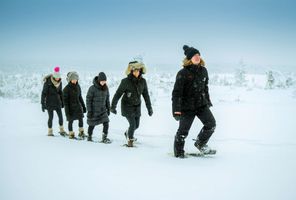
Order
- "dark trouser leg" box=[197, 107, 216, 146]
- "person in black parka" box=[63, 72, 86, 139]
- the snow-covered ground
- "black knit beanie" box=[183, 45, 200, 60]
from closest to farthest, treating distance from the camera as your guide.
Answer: the snow-covered ground → "black knit beanie" box=[183, 45, 200, 60] → "dark trouser leg" box=[197, 107, 216, 146] → "person in black parka" box=[63, 72, 86, 139]

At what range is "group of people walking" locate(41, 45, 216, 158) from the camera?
548 cm

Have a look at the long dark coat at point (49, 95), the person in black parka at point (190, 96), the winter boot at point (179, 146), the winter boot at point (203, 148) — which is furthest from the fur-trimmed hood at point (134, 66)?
the long dark coat at point (49, 95)

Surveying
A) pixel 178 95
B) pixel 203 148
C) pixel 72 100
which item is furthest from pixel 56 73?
pixel 203 148

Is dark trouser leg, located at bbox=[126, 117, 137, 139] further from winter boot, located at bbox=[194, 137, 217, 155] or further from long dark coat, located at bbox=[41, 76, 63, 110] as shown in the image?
long dark coat, located at bbox=[41, 76, 63, 110]

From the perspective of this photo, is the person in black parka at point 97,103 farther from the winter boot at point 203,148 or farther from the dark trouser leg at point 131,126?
the winter boot at point 203,148

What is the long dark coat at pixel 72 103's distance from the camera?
8484 millimetres

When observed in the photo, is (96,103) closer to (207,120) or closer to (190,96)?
(190,96)

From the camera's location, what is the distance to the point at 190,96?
18.2ft

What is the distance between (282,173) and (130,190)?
7.45 feet

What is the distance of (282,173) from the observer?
457cm

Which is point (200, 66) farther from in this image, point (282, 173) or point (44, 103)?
point (44, 103)

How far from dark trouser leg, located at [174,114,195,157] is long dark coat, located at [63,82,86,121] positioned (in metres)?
3.74

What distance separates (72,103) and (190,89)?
4141 mm

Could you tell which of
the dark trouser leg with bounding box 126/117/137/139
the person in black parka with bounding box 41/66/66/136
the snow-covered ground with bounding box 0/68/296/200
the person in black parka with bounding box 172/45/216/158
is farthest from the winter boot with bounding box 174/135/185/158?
the person in black parka with bounding box 41/66/66/136
